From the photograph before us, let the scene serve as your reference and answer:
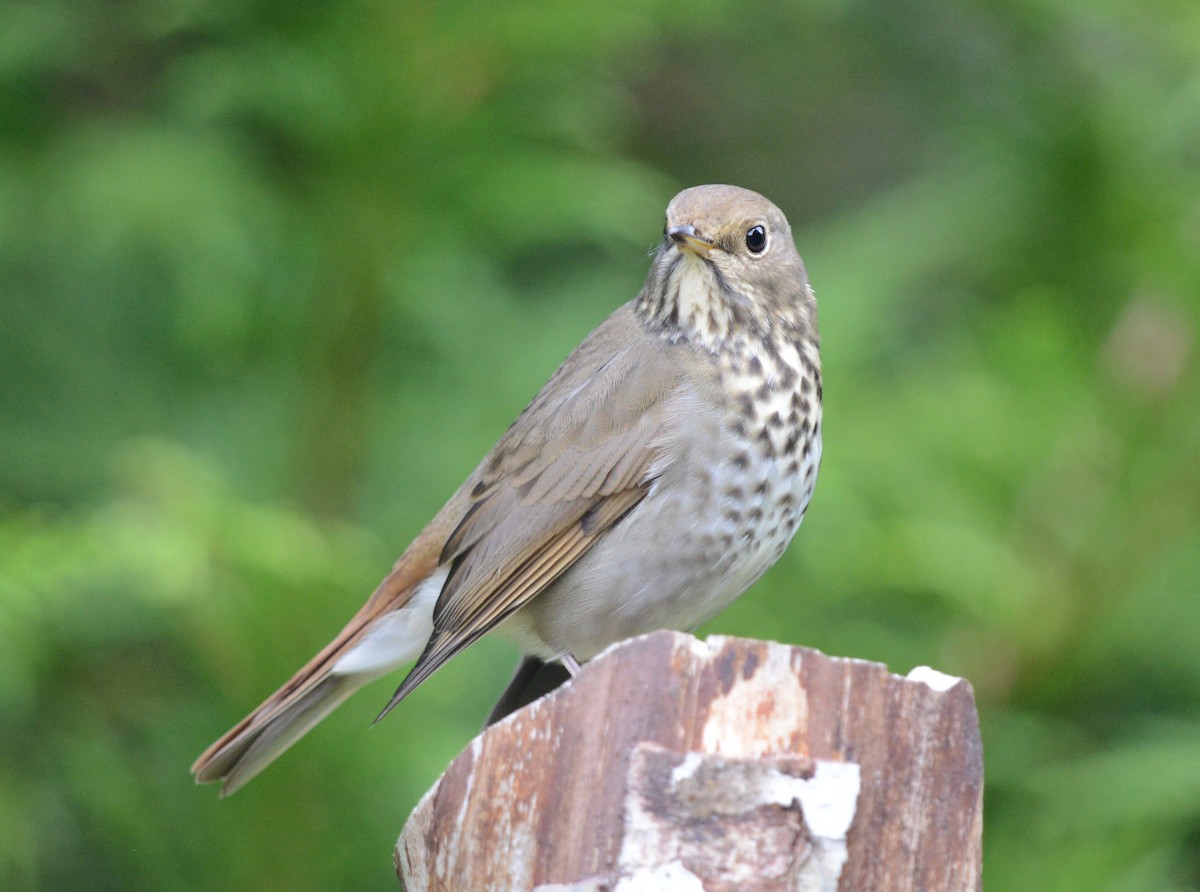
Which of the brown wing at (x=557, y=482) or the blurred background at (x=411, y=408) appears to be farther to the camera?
the blurred background at (x=411, y=408)

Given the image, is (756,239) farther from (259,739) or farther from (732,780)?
(732,780)

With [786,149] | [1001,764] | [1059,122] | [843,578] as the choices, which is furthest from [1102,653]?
[786,149]

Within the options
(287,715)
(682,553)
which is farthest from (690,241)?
(287,715)

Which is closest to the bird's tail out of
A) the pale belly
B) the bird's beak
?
the pale belly

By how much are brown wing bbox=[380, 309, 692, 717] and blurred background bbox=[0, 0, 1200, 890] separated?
478 mm

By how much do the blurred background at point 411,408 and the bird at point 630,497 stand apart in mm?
345

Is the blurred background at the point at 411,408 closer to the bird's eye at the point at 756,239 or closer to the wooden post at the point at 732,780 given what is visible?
the bird's eye at the point at 756,239

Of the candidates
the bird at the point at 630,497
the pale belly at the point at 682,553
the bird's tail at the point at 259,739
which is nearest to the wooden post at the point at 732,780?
the bird at the point at 630,497

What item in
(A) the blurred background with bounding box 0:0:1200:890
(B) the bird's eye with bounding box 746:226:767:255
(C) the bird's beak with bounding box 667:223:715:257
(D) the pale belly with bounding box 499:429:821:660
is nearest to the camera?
(D) the pale belly with bounding box 499:429:821:660

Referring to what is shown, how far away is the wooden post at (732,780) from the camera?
6.93 feet

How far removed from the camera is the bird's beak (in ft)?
11.3

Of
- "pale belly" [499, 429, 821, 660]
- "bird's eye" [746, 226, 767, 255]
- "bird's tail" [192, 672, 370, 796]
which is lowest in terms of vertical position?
"bird's tail" [192, 672, 370, 796]

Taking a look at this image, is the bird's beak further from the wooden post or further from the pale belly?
the wooden post

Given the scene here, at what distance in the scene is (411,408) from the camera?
4.74 meters
